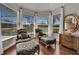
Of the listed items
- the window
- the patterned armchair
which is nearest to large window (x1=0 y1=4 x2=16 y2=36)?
the patterned armchair

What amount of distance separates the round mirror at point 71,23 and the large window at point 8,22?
1.10 metres

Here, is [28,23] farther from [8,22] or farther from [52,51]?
[52,51]

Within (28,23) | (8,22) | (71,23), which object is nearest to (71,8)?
(71,23)

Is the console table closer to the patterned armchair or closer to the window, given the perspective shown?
the window

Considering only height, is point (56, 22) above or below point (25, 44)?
above

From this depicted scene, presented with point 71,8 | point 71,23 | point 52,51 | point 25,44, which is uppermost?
point 71,8

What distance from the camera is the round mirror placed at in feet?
7.72

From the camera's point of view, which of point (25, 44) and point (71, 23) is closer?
point (25, 44)

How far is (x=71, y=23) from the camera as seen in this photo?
2406 millimetres

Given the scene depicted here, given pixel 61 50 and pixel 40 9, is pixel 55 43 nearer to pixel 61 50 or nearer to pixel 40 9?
pixel 61 50

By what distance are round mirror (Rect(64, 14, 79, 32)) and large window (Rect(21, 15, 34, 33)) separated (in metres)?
0.73

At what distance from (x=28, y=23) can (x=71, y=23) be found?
924mm

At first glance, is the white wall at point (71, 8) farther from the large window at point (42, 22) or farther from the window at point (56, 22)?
the large window at point (42, 22)

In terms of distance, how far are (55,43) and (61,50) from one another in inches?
7.4
